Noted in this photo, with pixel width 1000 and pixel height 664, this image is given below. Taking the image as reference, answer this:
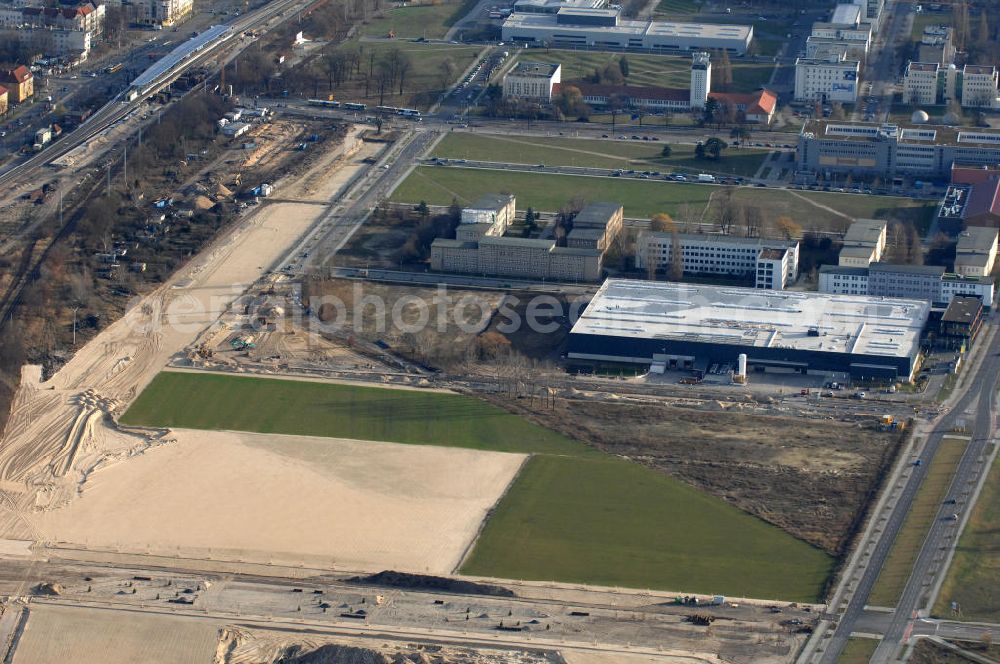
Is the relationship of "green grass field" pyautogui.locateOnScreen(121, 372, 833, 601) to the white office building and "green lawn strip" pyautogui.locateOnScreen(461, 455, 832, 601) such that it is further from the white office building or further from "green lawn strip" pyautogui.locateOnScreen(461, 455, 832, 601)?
the white office building

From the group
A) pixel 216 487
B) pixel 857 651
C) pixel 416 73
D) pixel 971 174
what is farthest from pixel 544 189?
pixel 857 651

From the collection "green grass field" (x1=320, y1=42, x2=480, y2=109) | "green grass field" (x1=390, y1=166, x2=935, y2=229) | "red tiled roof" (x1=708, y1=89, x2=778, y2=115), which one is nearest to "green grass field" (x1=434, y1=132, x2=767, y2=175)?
"green grass field" (x1=390, y1=166, x2=935, y2=229)

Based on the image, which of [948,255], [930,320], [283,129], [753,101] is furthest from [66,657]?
[753,101]

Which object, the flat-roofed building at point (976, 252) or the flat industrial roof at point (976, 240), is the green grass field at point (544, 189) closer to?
the flat industrial roof at point (976, 240)

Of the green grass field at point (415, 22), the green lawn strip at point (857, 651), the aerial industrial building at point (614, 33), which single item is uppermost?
the aerial industrial building at point (614, 33)

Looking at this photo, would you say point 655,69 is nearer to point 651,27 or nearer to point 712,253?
point 651,27

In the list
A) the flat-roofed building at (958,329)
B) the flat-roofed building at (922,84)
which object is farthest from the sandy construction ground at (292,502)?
the flat-roofed building at (922,84)

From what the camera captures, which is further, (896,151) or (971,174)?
(896,151)
